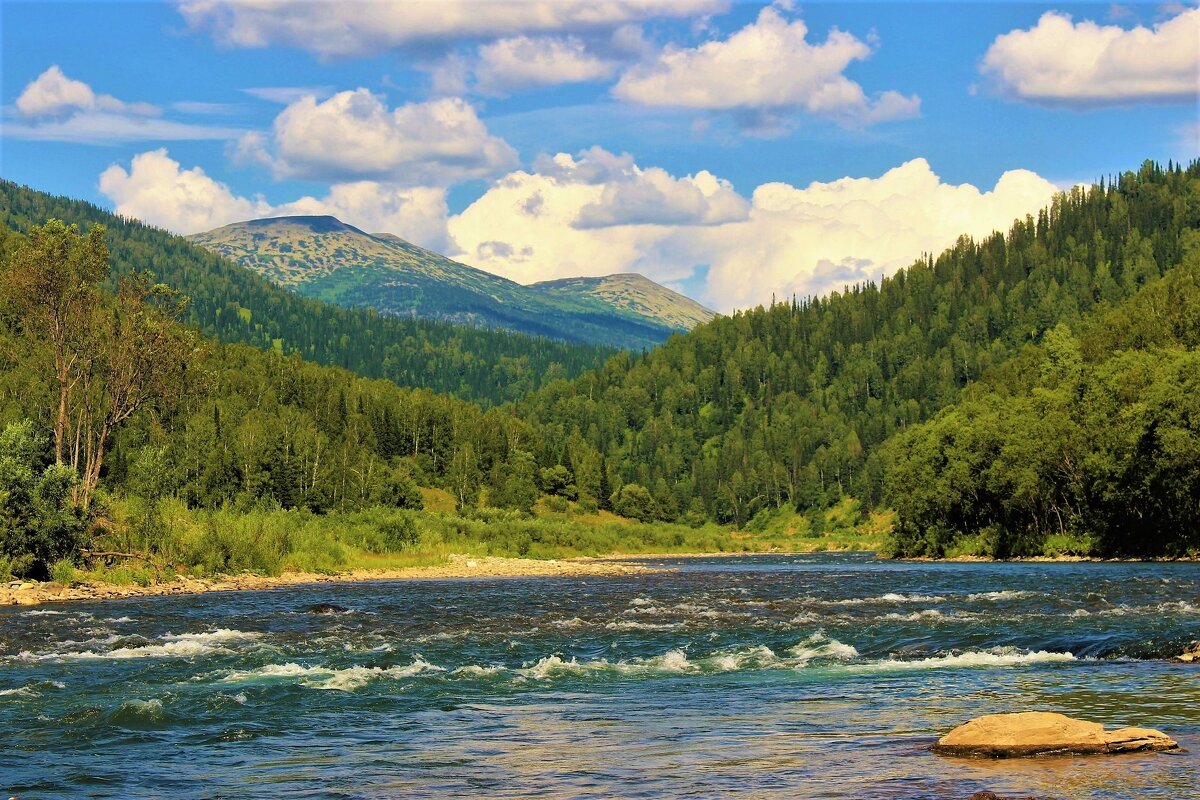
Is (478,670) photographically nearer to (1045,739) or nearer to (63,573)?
(1045,739)

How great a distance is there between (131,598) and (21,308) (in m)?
22.0

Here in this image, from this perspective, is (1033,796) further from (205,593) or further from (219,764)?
(205,593)

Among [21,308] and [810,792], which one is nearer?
[810,792]

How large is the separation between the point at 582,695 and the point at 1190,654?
1508 cm

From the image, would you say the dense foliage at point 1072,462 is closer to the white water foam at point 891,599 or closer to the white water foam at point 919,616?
the white water foam at point 891,599

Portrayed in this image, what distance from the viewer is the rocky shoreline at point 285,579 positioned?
5316 centimetres

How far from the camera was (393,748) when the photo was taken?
21.0 meters

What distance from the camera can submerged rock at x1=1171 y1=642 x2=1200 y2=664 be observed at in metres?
29.4

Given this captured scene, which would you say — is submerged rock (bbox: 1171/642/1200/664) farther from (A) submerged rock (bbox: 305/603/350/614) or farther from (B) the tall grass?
(B) the tall grass

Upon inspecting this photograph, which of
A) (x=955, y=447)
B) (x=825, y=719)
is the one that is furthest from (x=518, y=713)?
(x=955, y=447)

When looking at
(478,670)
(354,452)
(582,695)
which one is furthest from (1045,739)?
(354,452)

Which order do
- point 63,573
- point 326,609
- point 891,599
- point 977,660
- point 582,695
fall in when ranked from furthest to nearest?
point 63,573
point 891,599
point 326,609
point 977,660
point 582,695

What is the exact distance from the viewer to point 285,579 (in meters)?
70.9

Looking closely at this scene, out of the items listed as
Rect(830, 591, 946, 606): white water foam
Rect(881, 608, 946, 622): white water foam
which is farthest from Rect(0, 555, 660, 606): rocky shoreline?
Rect(881, 608, 946, 622): white water foam
